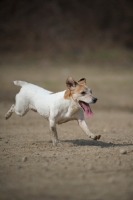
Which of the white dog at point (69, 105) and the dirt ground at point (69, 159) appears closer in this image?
the dirt ground at point (69, 159)

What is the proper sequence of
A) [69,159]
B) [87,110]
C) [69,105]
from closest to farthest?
[69,159]
[87,110]
[69,105]

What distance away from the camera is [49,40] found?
108ft

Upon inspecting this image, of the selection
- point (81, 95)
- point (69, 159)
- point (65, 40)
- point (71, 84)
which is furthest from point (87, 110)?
point (65, 40)

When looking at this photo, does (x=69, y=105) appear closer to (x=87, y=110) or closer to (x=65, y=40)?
(x=87, y=110)

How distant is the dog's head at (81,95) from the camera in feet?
24.1

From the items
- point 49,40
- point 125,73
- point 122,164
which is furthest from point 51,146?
point 49,40

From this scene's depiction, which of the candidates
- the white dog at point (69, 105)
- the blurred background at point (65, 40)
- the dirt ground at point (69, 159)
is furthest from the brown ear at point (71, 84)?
the blurred background at point (65, 40)

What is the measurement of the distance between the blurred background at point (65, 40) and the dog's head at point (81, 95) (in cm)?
1358

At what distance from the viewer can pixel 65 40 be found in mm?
32906

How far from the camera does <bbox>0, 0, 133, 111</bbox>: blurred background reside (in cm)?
2504

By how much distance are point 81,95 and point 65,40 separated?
25874 millimetres

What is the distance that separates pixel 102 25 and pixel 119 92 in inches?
702

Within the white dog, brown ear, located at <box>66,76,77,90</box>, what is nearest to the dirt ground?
the white dog

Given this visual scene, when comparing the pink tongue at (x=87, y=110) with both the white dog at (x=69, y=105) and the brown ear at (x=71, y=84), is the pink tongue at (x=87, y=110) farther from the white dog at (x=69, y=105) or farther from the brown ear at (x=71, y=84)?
the brown ear at (x=71, y=84)
